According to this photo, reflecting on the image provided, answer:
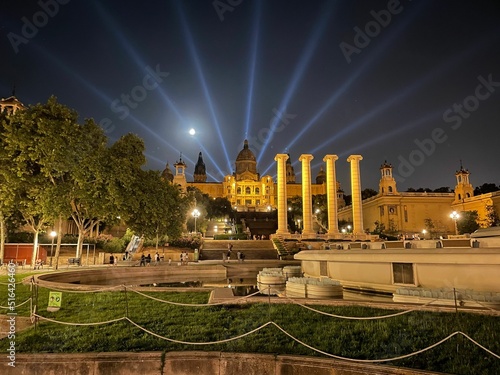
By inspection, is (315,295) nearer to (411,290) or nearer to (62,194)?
(411,290)

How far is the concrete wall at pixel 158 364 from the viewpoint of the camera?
7902mm

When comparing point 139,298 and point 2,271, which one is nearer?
point 139,298

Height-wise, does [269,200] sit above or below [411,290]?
above

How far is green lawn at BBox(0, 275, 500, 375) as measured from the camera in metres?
7.89

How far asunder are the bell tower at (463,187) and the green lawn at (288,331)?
87417 mm

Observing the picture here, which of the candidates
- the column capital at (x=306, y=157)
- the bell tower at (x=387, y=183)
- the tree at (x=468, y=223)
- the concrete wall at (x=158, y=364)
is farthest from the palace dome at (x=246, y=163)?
the concrete wall at (x=158, y=364)

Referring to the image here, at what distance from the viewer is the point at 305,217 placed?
57594mm

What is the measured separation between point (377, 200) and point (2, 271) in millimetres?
84578

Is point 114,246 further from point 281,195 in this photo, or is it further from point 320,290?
point 320,290

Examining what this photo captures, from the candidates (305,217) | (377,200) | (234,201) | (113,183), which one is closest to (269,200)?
(234,201)

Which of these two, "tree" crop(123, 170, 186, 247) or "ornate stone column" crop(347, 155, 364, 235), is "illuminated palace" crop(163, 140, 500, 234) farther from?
"tree" crop(123, 170, 186, 247)

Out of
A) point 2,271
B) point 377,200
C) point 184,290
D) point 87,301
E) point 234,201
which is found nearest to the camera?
point 87,301

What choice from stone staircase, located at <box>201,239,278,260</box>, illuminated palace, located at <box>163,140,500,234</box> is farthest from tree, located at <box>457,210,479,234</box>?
stone staircase, located at <box>201,239,278,260</box>

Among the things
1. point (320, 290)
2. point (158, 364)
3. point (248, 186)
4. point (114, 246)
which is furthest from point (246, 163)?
point (158, 364)
